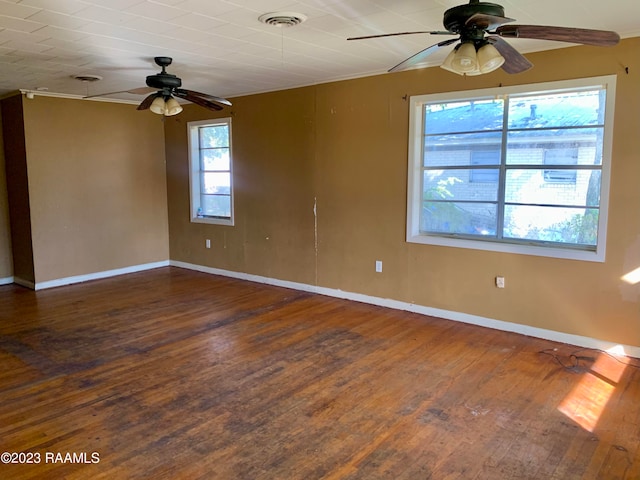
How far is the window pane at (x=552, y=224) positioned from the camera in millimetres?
3824

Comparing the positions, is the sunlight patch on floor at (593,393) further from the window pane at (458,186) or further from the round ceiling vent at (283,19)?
the round ceiling vent at (283,19)

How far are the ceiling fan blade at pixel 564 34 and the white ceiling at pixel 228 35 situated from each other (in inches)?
24.3

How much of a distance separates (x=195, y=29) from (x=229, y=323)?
2581 mm

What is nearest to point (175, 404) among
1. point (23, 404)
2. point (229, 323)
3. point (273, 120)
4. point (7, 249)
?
point (23, 404)

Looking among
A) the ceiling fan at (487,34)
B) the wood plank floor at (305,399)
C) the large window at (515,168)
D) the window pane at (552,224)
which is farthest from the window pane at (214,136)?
the ceiling fan at (487,34)

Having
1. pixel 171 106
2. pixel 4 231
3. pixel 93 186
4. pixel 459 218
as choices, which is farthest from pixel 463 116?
pixel 4 231

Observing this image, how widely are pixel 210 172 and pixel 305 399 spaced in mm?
4457

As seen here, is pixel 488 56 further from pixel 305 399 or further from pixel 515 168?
pixel 305 399

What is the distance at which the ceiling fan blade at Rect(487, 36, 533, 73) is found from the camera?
8.01 feet

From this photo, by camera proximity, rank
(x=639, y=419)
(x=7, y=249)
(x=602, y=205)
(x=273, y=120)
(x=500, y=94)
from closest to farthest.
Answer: (x=639, y=419) < (x=602, y=205) < (x=500, y=94) < (x=273, y=120) < (x=7, y=249)

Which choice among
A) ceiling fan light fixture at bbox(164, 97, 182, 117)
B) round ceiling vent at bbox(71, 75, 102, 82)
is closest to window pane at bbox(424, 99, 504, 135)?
ceiling fan light fixture at bbox(164, 97, 182, 117)

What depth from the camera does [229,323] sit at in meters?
4.52

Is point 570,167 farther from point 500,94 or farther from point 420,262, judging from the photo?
point 420,262

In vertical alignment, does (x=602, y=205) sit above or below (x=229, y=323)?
above
